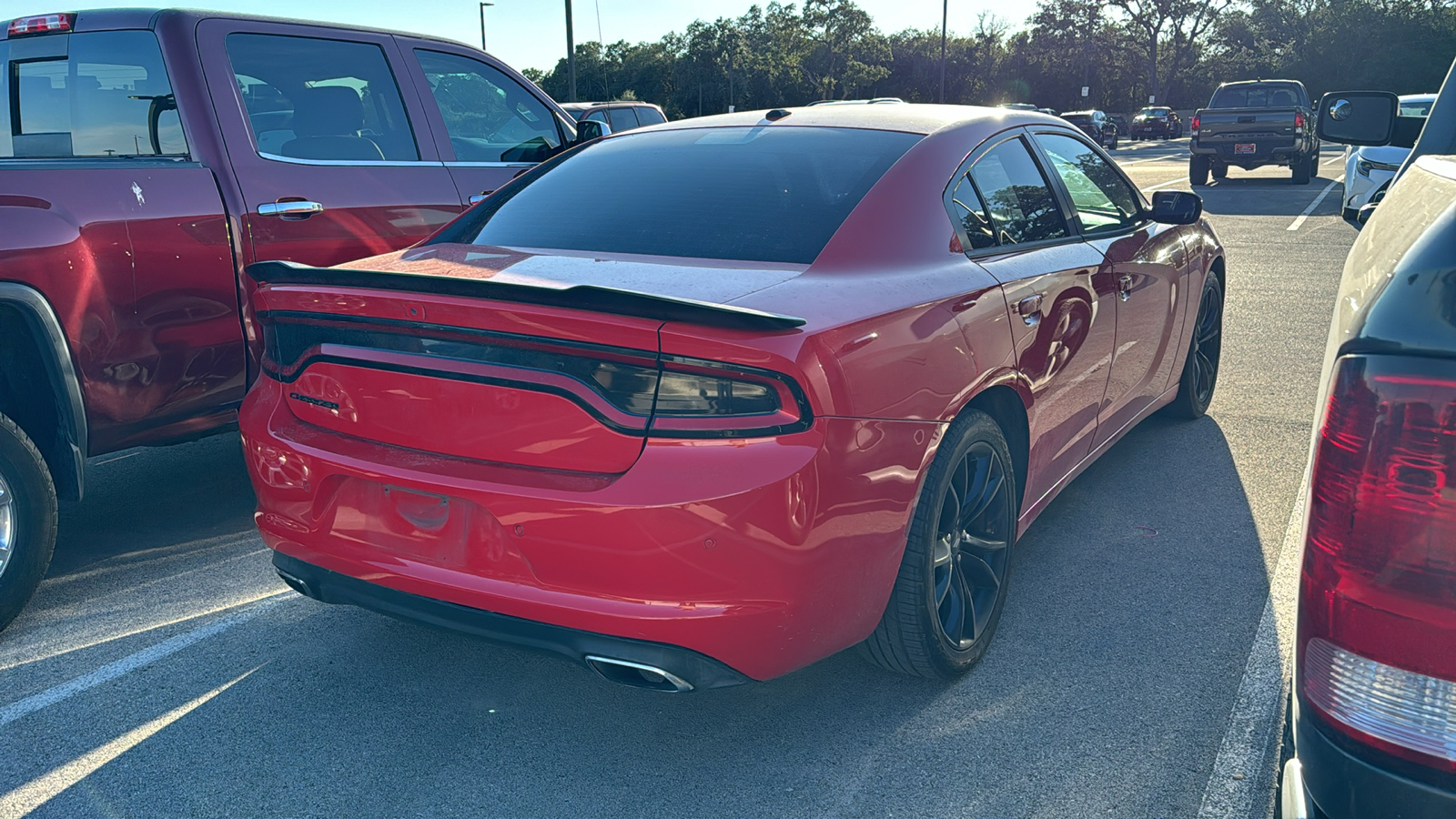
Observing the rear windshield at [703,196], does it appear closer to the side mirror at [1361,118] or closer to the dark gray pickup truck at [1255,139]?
the side mirror at [1361,118]

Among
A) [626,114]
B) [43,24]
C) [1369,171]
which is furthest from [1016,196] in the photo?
[626,114]

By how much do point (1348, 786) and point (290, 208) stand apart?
4094mm

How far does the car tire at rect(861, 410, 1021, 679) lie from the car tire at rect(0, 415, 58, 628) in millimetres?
2584

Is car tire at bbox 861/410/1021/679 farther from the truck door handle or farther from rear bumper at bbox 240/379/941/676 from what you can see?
the truck door handle

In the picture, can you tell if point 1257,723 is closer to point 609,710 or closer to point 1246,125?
point 609,710

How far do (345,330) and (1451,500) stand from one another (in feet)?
7.55

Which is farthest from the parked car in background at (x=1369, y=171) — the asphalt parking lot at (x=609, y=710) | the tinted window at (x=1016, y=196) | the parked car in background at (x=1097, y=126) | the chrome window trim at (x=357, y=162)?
the parked car in background at (x=1097, y=126)

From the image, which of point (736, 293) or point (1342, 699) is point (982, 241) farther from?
point (1342, 699)

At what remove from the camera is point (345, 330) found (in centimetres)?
277

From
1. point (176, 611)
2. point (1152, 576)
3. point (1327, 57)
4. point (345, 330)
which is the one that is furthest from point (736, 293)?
point (1327, 57)

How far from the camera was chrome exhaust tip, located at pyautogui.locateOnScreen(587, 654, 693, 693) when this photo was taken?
246 centimetres

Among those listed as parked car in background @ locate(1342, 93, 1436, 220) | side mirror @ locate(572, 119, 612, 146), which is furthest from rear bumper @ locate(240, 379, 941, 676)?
parked car in background @ locate(1342, 93, 1436, 220)

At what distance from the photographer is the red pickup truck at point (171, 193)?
362cm

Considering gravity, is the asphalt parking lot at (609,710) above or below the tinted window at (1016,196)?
below
